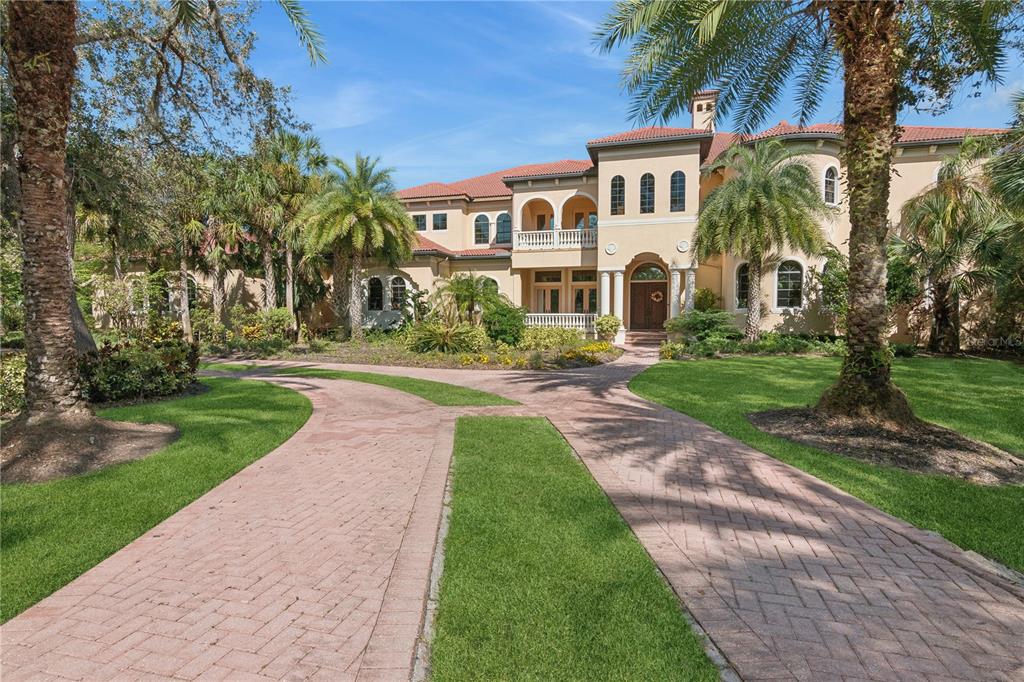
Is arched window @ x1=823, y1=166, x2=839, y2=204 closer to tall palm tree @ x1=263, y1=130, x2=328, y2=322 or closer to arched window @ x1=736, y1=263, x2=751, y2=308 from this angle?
arched window @ x1=736, y1=263, x2=751, y2=308

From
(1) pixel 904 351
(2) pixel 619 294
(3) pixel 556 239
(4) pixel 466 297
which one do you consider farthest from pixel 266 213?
(1) pixel 904 351

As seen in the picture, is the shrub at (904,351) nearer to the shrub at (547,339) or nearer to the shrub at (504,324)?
the shrub at (547,339)

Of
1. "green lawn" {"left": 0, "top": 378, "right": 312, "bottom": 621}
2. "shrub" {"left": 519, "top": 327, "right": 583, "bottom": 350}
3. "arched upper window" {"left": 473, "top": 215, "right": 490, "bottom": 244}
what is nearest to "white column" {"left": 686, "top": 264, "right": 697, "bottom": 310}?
"shrub" {"left": 519, "top": 327, "right": 583, "bottom": 350}

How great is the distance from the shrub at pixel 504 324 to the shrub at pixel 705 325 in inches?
271

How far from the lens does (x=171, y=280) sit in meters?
26.8

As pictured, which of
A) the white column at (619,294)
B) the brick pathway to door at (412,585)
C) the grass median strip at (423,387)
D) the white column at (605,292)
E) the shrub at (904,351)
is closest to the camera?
the brick pathway to door at (412,585)

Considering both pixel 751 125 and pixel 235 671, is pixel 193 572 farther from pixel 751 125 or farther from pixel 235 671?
pixel 751 125

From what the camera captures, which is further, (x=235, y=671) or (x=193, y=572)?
(x=193, y=572)

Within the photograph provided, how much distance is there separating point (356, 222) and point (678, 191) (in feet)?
50.0

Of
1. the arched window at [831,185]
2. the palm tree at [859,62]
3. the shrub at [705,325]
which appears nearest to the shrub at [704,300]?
the shrub at [705,325]

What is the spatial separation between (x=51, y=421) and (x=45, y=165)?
3.34m

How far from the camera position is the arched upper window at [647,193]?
80.3 ft

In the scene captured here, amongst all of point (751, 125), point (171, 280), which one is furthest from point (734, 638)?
point (171, 280)

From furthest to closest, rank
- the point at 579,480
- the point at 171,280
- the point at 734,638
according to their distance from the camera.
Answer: the point at 171,280 → the point at 579,480 → the point at 734,638
